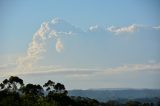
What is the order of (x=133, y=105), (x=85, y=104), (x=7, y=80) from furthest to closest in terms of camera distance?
(x=133, y=105) → (x=85, y=104) → (x=7, y=80)

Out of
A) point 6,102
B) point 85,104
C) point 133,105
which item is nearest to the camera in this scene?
point 6,102

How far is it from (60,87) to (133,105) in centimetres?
6942

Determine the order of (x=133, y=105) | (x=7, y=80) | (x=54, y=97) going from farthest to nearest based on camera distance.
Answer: (x=133, y=105) < (x=7, y=80) < (x=54, y=97)

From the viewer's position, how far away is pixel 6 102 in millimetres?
80750

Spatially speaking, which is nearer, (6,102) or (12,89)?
(6,102)

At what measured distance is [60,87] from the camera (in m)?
112

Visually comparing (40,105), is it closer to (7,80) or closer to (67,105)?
(67,105)

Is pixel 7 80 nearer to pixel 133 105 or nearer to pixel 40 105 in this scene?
pixel 40 105

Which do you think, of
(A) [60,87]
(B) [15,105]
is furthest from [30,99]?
(A) [60,87]

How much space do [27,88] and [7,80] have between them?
559cm

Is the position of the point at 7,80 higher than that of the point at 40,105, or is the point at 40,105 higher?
the point at 7,80

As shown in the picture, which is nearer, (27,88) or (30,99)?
(30,99)

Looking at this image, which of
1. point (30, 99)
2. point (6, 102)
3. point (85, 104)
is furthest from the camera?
point (85, 104)

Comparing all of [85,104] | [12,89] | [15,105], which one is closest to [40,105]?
[15,105]
